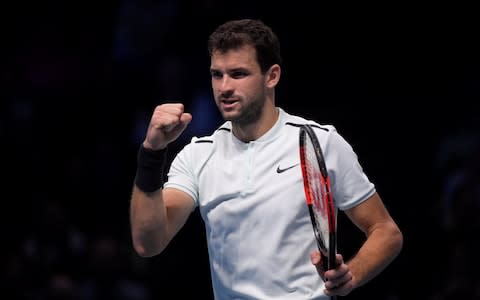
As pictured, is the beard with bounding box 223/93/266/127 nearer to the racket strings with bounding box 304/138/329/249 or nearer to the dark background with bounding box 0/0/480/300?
the racket strings with bounding box 304/138/329/249

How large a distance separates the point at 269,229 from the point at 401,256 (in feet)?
10.8

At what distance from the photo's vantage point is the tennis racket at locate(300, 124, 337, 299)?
3629 mm

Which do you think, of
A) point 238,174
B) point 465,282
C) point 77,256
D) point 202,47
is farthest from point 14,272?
point 238,174

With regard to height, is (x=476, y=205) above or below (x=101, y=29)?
below

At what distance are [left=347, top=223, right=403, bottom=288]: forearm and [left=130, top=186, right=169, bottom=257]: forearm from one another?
831mm

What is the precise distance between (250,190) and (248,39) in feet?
2.25

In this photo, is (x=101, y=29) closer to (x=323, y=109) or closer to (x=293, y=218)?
(x=323, y=109)

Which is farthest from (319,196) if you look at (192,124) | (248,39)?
(192,124)

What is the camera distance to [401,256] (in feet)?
24.0

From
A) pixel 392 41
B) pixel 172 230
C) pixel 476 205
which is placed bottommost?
pixel 476 205

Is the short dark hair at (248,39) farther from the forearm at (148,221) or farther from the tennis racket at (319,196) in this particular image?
the forearm at (148,221)

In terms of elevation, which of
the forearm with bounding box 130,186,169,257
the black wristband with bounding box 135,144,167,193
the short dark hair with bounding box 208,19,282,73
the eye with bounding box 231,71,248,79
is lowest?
the forearm with bounding box 130,186,169,257

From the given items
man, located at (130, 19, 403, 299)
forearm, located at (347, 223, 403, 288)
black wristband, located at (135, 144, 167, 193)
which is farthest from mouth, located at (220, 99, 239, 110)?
forearm, located at (347, 223, 403, 288)

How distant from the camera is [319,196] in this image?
12.9ft
